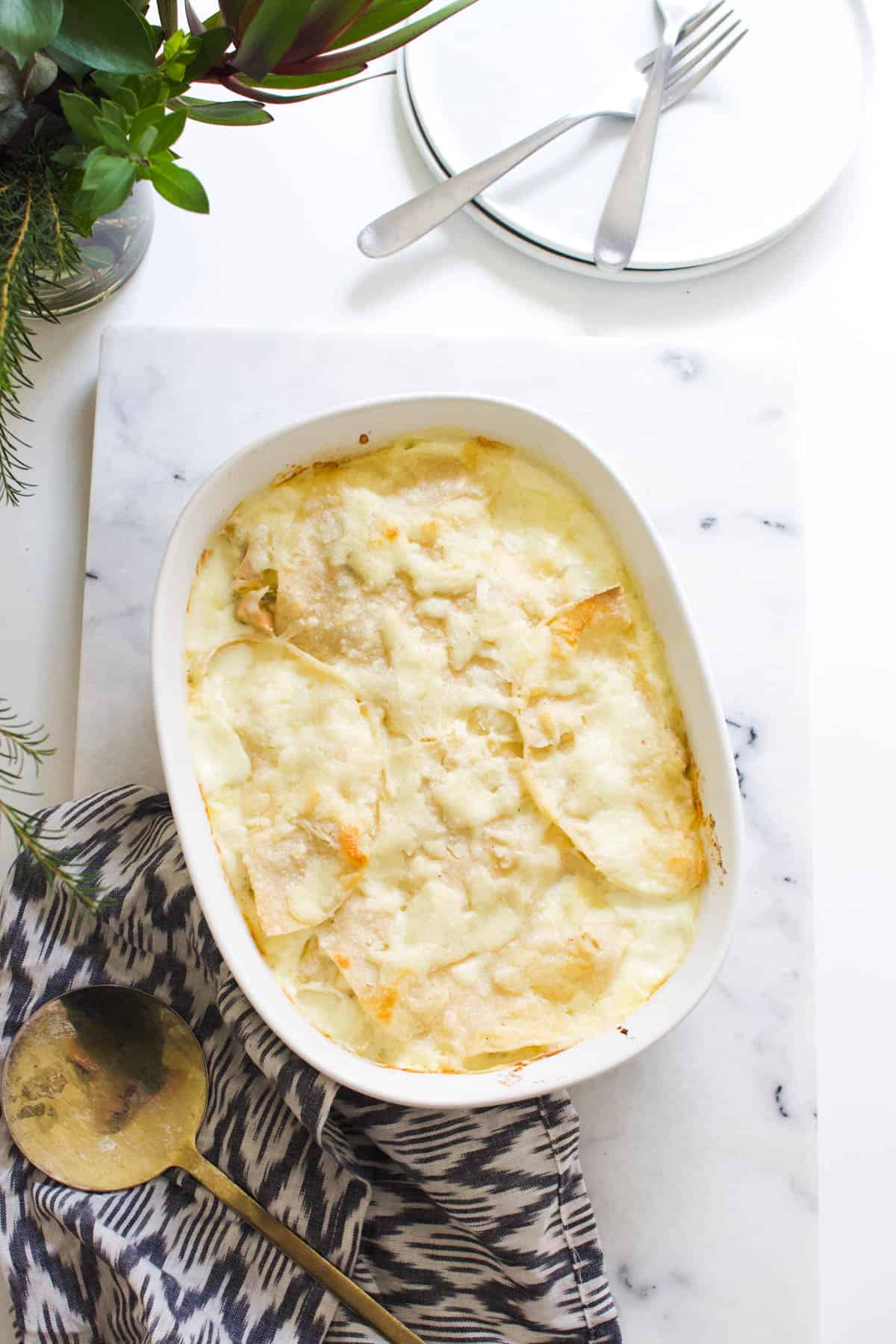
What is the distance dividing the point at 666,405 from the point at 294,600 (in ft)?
1.87

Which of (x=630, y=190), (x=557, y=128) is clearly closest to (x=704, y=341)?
(x=630, y=190)

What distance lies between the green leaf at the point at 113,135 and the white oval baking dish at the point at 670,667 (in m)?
0.34

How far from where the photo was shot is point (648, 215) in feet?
5.17

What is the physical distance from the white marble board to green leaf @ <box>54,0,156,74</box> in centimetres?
46

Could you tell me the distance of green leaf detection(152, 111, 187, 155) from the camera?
0.99 m

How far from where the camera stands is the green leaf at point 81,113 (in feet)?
3.21

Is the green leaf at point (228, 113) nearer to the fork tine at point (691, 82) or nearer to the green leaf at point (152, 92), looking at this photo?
the green leaf at point (152, 92)

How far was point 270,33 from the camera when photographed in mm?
963

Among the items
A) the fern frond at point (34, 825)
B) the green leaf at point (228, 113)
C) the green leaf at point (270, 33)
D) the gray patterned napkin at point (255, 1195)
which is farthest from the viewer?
the gray patterned napkin at point (255, 1195)

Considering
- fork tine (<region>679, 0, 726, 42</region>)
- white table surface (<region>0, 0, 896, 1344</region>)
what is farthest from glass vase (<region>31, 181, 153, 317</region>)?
fork tine (<region>679, 0, 726, 42</region>)

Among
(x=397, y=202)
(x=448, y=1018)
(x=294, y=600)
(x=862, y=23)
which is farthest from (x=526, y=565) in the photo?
(x=862, y=23)

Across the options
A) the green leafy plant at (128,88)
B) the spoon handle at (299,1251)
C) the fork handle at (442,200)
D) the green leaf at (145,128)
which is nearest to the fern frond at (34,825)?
the spoon handle at (299,1251)

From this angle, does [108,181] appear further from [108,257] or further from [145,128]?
[108,257]

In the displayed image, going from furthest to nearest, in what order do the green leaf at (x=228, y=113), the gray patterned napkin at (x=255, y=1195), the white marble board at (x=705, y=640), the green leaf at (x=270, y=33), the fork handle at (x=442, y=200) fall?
the fork handle at (x=442, y=200) < the white marble board at (x=705, y=640) < the gray patterned napkin at (x=255, y=1195) < the green leaf at (x=228, y=113) < the green leaf at (x=270, y=33)
